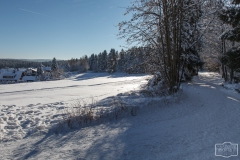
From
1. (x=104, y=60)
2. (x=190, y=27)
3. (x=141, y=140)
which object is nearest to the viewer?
(x=141, y=140)

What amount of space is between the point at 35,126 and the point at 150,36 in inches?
261

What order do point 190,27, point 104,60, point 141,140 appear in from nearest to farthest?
point 141,140
point 190,27
point 104,60

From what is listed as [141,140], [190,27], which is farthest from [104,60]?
[141,140]

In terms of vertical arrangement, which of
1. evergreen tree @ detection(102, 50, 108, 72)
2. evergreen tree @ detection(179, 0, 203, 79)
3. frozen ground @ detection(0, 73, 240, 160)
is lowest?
frozen ground @ detection(0, 73, 240, 160)

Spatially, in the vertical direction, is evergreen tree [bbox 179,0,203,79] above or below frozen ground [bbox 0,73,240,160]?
above

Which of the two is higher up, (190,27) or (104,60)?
(104,60)

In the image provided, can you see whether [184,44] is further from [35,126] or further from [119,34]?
[35,126]

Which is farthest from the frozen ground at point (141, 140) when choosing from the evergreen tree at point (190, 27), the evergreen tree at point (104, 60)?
the evergreen tree at point (104, 60)

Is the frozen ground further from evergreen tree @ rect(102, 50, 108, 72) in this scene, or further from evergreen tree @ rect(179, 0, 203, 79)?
evergreen tree @ rect(102, 50, 108, 72)

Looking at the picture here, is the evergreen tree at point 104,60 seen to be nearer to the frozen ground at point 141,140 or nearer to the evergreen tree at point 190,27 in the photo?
the evergreen tree at point 190,27

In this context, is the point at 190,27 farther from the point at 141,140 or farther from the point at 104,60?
the point at 104,60

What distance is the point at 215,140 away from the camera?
3336mm

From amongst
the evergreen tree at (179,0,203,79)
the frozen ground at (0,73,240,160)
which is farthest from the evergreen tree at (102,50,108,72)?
the frozen ground at (0,73,240,160)

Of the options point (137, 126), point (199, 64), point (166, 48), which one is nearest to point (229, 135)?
point (137, 126)
